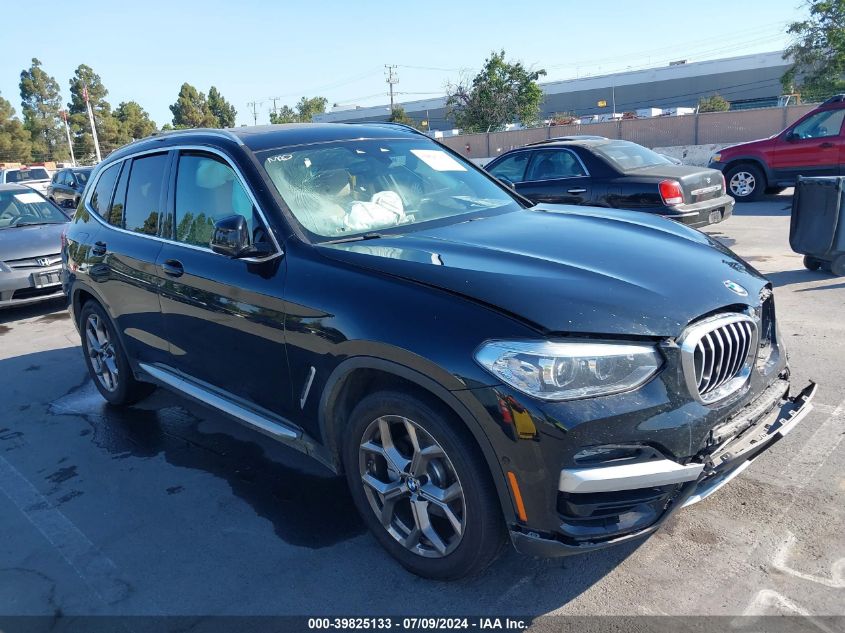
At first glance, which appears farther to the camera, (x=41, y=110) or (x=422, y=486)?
(x=41, y=110)

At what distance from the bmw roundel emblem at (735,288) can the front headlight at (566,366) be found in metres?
0.72

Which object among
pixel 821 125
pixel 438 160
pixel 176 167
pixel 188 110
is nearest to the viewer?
pixel 176 167

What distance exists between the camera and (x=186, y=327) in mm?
3938

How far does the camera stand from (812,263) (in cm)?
777

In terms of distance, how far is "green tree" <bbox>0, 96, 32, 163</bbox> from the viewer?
213ft

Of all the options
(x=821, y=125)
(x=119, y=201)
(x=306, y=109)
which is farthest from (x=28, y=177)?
(x=306, y=109)

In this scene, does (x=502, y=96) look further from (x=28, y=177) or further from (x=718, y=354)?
(x=718, y=354)

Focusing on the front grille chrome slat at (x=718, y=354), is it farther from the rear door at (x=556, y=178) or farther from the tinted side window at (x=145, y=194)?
the rear door at (x=556, y=178)

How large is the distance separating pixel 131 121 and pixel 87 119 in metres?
4.81

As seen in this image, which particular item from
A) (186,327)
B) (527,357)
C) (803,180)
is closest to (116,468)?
(186,327)

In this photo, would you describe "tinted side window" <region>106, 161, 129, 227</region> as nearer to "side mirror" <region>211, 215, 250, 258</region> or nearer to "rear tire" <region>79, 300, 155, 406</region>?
"rear tire" <region>79, 300, 155, 406</region>

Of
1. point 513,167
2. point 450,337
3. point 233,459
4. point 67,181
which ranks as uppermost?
point 513,167

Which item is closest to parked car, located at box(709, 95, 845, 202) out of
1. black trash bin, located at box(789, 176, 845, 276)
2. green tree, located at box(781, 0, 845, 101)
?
black trash bin, located at box(789, 176, 845, 276)

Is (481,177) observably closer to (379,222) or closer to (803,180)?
(379,222)
